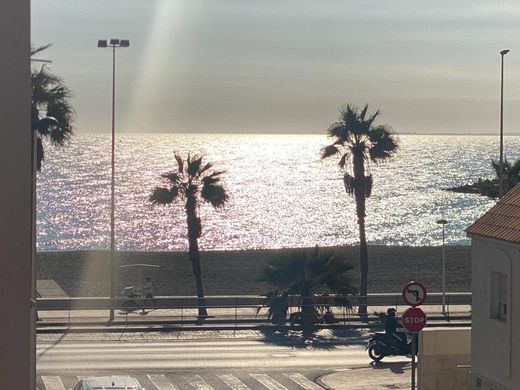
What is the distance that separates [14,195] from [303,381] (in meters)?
18.4

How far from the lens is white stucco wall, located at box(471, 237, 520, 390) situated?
53.4 ft

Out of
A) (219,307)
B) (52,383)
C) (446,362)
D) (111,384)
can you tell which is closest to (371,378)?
(446,362)

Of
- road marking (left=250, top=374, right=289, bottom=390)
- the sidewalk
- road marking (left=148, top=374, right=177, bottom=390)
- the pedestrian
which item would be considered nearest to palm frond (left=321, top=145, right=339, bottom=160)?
the pedestrian

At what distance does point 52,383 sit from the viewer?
22891 millimetres

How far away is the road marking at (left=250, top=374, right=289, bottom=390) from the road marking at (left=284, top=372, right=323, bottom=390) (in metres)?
0.49

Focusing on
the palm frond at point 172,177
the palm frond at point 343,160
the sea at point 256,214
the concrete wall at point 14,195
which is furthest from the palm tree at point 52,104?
the sea at point 256,214

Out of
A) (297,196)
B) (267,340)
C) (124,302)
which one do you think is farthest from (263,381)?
(297,196)

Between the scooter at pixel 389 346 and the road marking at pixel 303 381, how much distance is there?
2753 millimetres

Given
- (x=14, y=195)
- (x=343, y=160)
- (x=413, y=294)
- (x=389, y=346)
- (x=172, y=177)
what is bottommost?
(x=389, y=346)

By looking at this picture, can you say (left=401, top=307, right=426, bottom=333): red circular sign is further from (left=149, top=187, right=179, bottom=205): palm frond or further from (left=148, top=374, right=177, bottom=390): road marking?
(left=149, top=187, right=179, bottom=205): palm frond

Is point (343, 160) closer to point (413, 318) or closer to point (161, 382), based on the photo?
point (161, 382)

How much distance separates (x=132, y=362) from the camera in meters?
25.6

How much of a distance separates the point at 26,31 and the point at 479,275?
531 inches

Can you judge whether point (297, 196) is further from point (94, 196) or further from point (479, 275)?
point (479, 275)
